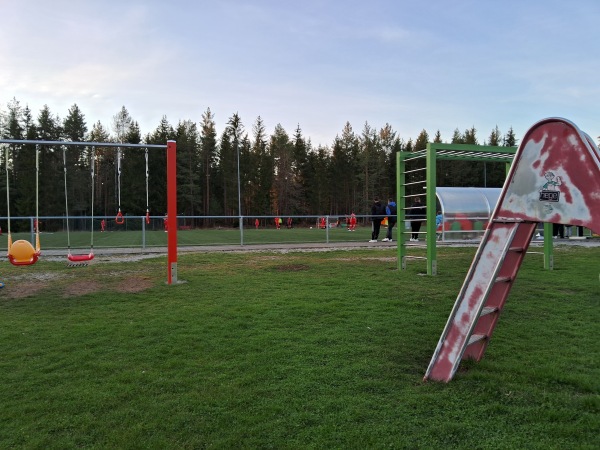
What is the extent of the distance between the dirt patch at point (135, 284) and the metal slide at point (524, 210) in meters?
6.08

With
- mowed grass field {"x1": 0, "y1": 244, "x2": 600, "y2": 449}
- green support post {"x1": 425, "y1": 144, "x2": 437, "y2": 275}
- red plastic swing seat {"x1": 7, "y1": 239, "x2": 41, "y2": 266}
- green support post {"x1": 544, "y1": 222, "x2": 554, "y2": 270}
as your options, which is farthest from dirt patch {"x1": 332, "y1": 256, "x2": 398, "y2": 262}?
red plastic swing seat {"x1": 7, "y1": 239, "x2": 41, "y2": 266}

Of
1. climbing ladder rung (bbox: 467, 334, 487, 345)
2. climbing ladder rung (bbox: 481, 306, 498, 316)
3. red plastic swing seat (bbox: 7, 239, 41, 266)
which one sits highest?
red plastic swing seat (bbox: 7, 239, 41, 266)

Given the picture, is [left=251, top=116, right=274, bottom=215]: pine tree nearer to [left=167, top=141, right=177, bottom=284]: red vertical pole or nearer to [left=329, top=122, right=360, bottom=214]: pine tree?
[left=329, top=122, right=360, bottom=214]: pine tree

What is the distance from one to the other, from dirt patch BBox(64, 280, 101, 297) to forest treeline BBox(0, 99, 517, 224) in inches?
1496

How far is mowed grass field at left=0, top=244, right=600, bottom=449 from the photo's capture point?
9.58 feet

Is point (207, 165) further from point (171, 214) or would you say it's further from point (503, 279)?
point (503, 279)

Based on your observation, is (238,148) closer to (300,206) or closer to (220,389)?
(300,206)

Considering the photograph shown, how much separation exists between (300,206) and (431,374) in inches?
2517

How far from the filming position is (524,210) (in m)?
3.41

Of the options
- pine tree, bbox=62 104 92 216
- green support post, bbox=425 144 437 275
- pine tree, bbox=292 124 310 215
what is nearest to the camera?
green support post, bbox=425 144 437 275

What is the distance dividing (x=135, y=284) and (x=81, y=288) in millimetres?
951

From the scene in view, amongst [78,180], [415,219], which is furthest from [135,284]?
[78,180]

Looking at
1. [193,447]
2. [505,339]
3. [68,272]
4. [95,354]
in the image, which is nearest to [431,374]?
[505,339]

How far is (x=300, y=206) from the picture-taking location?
67.6 m
